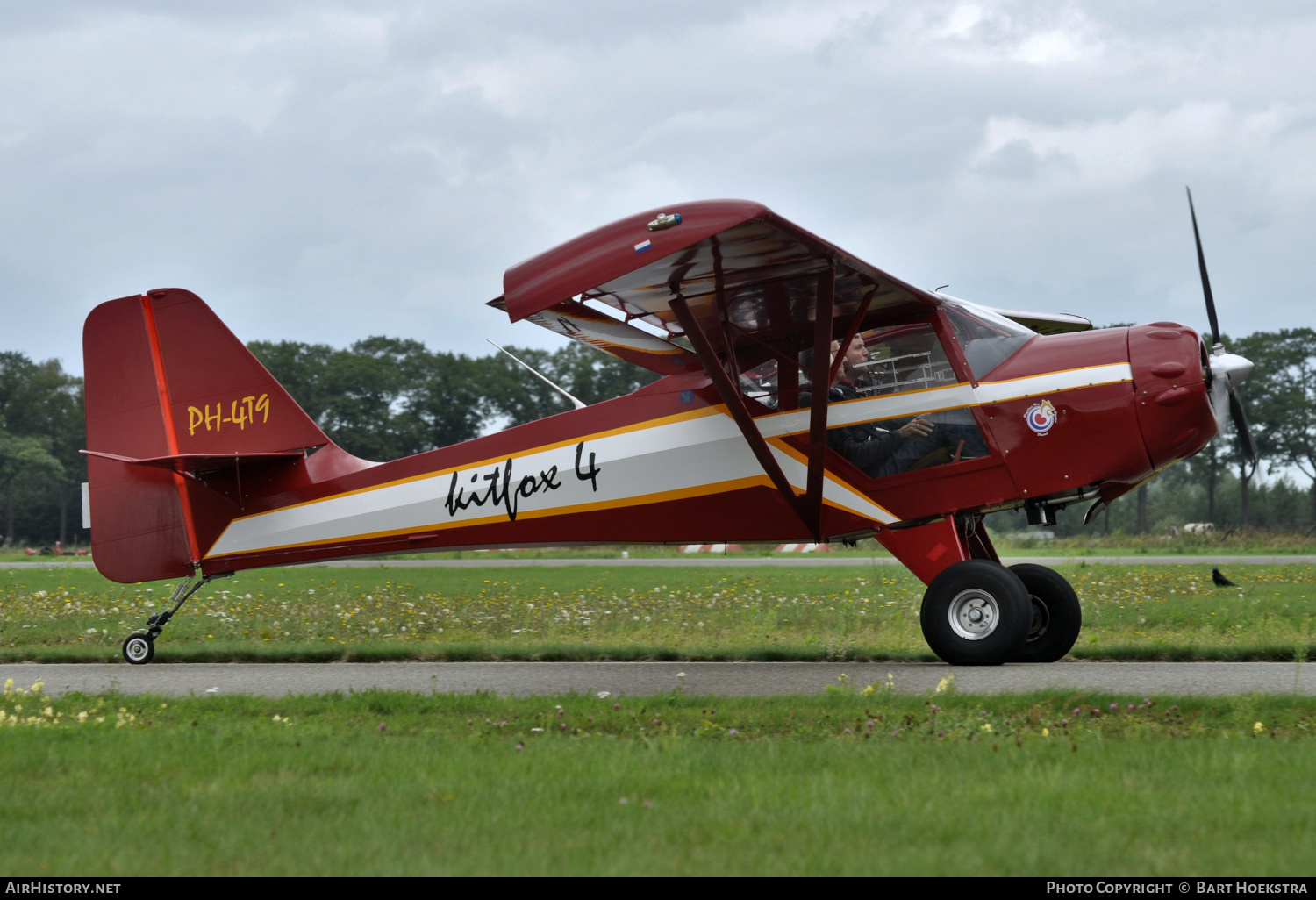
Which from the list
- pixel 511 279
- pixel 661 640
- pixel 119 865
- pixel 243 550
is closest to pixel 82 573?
pixel 243 550

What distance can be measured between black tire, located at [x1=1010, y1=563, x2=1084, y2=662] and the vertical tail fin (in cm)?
703

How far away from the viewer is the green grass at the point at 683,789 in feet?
11.0

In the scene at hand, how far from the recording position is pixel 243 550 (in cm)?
1061

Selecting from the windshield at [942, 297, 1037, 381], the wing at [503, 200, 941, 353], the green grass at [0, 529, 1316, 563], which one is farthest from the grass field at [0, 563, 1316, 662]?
the green grass at [0, 529, 1316, 563]

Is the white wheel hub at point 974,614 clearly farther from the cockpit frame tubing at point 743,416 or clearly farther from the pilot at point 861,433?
the cockpit frame tubing at point 743,416

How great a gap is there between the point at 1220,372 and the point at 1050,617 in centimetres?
235

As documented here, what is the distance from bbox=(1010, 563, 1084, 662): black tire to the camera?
8625 millimetres

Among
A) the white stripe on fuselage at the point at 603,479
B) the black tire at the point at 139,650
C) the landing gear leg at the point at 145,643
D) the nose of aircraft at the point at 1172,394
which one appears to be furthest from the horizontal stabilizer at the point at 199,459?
the nose of aircraft at the point at 1172,394

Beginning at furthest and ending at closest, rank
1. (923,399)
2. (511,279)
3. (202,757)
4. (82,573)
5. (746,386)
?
(82,573) < (746,386) < (923,399) < (511,279) < (202,757)

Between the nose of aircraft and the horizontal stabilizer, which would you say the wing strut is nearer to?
the nose of aircraft

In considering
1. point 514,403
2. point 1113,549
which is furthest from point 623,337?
point 514,403

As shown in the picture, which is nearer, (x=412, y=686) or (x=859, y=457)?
(x=412, y=686)

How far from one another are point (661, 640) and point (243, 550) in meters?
4.31

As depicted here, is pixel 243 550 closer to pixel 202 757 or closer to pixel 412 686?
pixel 412 686
